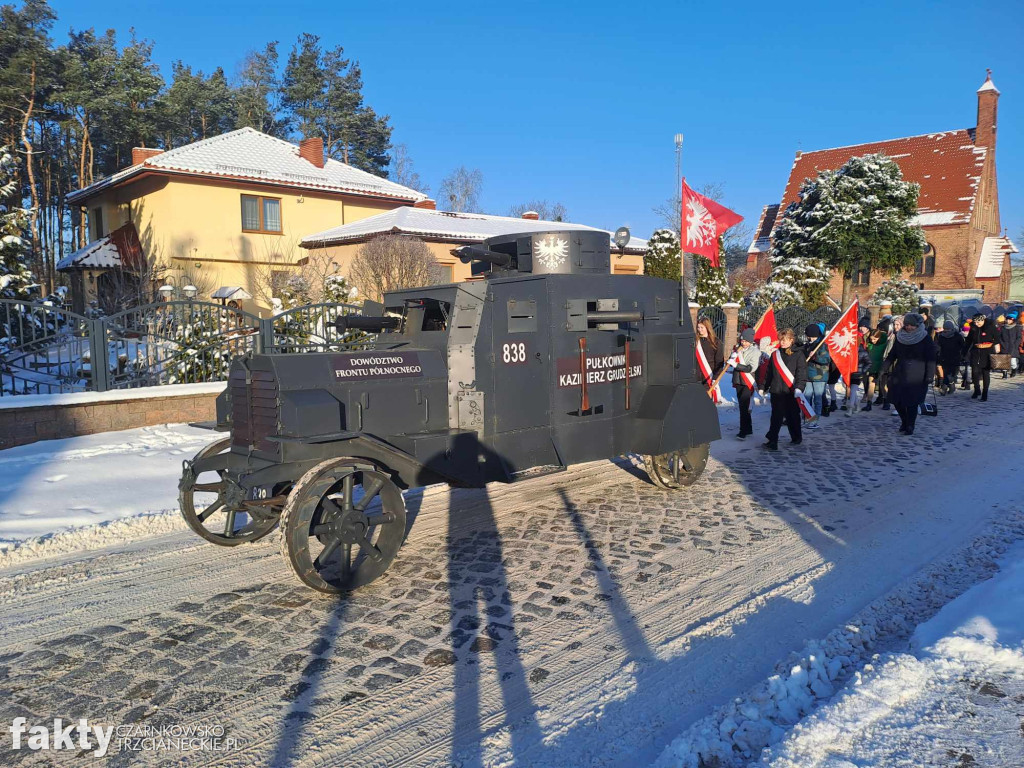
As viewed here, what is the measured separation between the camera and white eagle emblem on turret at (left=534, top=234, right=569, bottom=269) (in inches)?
267

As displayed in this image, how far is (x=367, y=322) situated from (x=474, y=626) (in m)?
3.02

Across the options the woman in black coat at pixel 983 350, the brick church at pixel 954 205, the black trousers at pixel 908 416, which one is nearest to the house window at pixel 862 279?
the brick church at pixel 954 205

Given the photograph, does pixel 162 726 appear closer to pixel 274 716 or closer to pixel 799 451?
pixel 274 716

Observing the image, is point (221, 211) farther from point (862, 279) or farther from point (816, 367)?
point (862, 279)

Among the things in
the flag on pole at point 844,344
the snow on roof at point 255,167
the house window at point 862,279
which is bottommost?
the flag on pole at point 844,344

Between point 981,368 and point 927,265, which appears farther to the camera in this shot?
point 927,265

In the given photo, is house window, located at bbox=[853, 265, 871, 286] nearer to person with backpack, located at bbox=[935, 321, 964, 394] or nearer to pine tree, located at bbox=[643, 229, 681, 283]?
pine tree, located at bbox=[643, 229, 681, 283]

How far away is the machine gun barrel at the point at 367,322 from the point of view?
6.38 m

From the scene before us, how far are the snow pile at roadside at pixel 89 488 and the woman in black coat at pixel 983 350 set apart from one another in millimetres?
15415

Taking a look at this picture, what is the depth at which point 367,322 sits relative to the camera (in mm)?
6430

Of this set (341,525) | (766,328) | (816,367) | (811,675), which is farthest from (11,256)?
(811,675)

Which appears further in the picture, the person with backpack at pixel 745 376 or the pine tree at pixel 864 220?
the pine tree at pixel 864 220

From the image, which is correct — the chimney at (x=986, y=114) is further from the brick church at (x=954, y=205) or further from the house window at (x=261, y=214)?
the house window at (x=261, y=214)

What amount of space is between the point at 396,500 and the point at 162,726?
2180 millimetres
